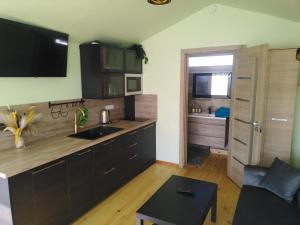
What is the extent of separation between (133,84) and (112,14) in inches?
55.6

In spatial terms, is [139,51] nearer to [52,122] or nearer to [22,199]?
[52,122]

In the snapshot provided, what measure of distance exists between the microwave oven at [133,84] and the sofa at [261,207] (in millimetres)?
2260

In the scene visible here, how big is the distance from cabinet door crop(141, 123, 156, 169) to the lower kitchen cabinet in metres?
0.20

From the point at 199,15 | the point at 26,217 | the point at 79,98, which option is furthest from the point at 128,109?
the point at 26,217

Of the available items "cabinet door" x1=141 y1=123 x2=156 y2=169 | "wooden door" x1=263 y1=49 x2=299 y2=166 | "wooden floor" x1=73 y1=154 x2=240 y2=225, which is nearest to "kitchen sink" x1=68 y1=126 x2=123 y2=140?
"cabinet door" x1=141 y1=123 x2=156 y2=169

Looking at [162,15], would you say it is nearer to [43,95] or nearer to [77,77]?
[77,77]

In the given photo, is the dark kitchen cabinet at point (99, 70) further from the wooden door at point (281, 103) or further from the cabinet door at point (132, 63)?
the wooden door at point (281, 103)

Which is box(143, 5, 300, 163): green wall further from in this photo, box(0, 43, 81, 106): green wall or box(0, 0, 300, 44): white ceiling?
box(0, 43, 81, 106): green wall

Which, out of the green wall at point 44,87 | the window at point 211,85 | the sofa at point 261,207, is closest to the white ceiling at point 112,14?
the green wall at point 44,87

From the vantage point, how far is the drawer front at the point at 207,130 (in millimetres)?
4578

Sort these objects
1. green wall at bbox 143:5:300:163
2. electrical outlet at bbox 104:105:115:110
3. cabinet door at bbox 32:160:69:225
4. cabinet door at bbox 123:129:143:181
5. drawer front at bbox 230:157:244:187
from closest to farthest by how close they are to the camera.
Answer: cabinet door at bbox 32:160:69:225
green wall at bbox 143:5:300:163
drawer front at bbox 230:157:244:187
cabinet door at bbox 123:129:143:181
electrical outlet at bbox 104:105:115:110

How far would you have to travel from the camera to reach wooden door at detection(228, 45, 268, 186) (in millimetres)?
2727

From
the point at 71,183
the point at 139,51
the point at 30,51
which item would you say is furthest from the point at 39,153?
the point at 139,51

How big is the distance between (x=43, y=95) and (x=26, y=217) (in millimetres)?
1440
